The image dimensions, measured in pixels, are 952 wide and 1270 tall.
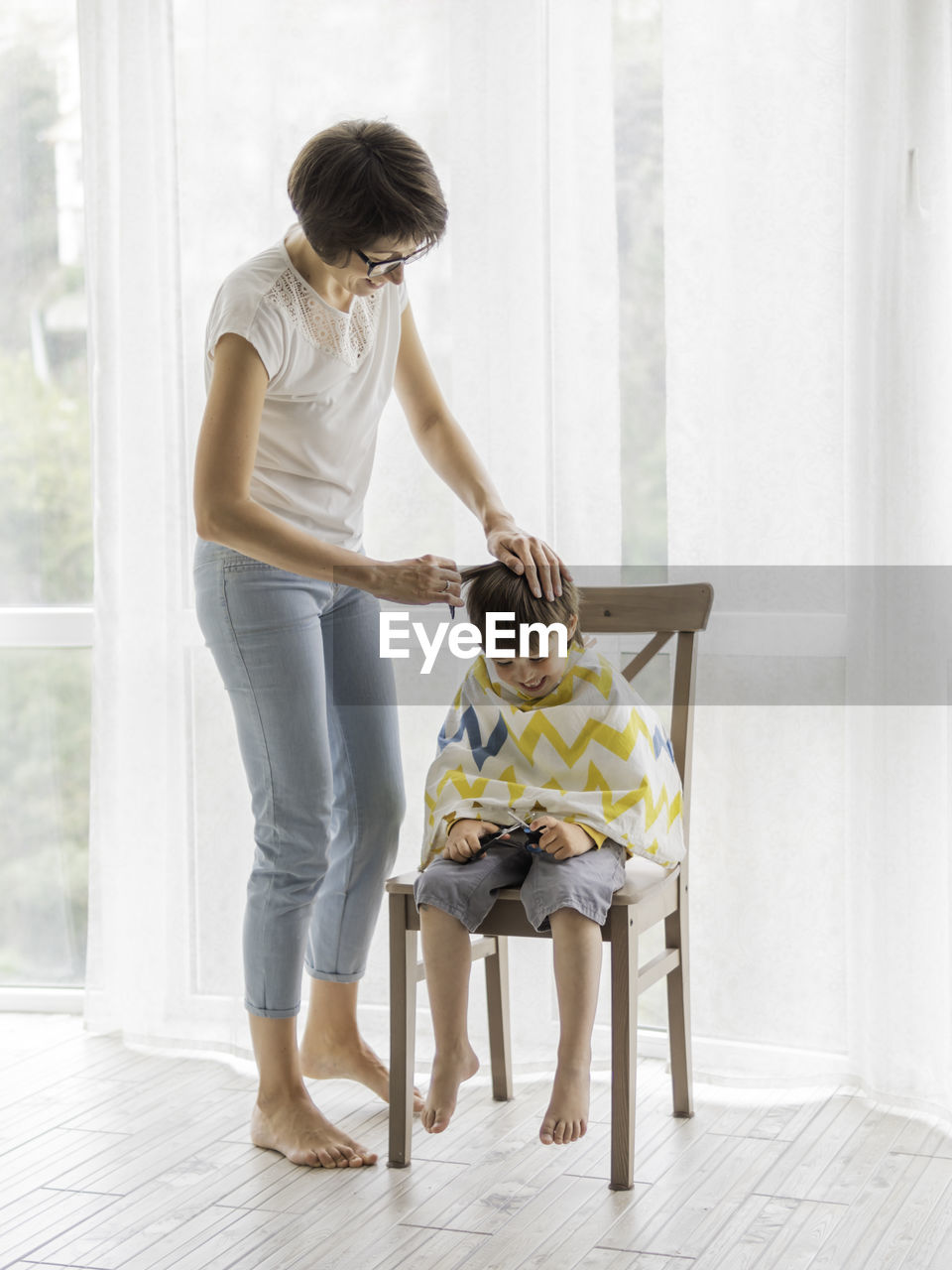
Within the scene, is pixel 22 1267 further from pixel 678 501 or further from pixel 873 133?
pixel 873 133

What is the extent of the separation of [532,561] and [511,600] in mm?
67

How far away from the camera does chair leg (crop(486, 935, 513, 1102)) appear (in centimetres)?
228

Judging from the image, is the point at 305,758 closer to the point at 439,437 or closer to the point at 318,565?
the point at 318,565

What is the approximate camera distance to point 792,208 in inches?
87.6

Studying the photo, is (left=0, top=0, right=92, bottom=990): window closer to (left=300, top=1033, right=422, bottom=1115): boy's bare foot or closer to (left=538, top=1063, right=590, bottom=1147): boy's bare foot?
(left=300, top=1033, right=422, bottom=1115): boy's bare foot

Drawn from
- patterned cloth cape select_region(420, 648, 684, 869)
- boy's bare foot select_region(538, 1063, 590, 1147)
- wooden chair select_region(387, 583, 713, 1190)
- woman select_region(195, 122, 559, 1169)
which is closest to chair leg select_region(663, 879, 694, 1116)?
wooden chair select_region(387, 583, 713, 1190)

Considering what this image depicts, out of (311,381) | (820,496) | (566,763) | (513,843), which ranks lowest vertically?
(513,843)

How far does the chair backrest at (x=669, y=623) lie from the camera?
7.13 feet

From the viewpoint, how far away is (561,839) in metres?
1.89

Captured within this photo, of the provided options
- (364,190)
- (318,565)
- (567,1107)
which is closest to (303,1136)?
(567,1107)

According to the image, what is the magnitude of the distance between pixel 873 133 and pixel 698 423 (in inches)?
20.1

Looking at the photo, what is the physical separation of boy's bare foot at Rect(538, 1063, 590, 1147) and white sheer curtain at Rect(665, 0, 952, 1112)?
1.91 feet

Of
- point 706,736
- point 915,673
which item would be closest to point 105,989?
point 706,736

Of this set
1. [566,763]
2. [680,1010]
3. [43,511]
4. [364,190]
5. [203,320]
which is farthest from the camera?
[43,511]
